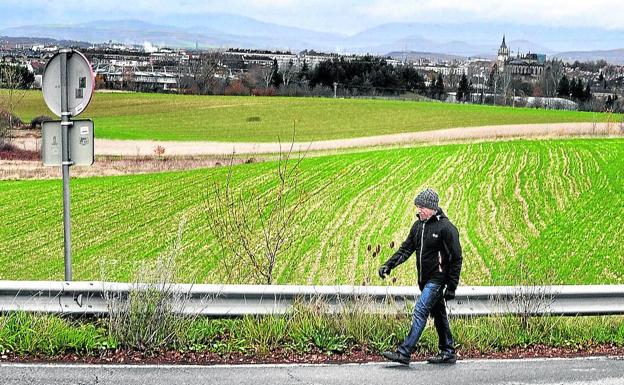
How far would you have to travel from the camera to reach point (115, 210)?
2623cm

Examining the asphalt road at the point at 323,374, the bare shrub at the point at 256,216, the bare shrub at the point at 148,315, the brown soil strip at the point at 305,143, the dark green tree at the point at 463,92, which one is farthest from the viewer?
the dark green tree at the point at 463,92

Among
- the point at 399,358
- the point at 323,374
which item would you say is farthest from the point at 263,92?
the point at 323,374

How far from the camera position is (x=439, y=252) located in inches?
320

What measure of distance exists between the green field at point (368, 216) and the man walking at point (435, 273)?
1.96 meters

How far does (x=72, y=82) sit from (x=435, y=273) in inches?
181

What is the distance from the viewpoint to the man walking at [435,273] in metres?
8.02

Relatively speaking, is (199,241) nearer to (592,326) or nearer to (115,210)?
(115,210)

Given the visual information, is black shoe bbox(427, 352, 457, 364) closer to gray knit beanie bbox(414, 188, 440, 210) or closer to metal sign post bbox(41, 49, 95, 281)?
gray knit beanie bbox(414, 188, 440, 210)

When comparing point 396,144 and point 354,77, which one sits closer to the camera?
point 396,144

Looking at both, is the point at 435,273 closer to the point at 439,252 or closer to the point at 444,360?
the point at 439,252

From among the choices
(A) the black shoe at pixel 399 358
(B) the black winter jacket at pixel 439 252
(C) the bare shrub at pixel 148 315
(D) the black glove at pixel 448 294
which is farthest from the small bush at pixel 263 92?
(A) the black shoe at pixel 399 358

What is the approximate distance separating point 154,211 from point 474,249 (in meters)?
10.8

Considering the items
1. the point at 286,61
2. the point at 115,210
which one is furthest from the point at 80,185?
the point at 286,61

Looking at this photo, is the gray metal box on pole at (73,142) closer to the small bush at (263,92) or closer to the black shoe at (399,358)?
the black shoe at (399,358)
